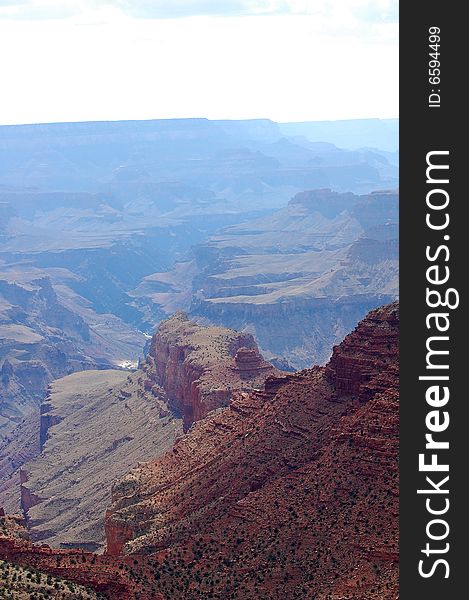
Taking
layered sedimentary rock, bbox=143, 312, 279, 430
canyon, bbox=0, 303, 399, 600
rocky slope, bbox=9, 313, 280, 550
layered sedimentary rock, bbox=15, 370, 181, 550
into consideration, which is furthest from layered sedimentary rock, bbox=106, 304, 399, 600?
layered sedimentary rock, bbox=15, 370, 181, 550

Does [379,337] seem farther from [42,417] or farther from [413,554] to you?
[42,417]

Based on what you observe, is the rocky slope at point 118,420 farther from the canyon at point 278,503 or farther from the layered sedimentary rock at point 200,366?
the canyon at point 278,503

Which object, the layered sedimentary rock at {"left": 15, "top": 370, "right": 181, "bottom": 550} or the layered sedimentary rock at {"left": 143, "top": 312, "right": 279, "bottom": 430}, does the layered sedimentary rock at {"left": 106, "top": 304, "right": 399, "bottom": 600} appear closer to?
the layered sedimentary rock at {"left": 143, "top": 312, "right": 279, "bottom": 430}

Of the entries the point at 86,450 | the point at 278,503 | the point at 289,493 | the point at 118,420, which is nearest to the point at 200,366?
the point at 86,450

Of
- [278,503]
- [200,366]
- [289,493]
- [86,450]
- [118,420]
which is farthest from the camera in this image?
[118,420]

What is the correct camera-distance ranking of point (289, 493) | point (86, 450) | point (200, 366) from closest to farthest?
1. point (289, 493)
2. point (200, 366)
3. point (86, 450)

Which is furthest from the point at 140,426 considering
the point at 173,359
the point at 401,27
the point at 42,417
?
the point at 401,27

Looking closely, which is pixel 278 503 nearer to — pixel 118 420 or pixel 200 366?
pixel 200 366
